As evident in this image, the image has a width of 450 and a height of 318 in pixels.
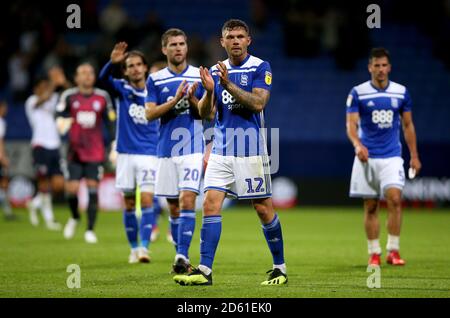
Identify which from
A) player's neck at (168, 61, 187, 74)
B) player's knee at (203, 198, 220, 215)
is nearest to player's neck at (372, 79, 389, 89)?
player's neck at (168, 61, 187, 74)

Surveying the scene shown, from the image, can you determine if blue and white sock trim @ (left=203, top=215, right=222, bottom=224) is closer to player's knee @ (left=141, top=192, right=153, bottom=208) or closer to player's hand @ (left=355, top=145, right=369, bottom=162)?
player's hand @ (left=355, top=145, right=369, bottom=162)

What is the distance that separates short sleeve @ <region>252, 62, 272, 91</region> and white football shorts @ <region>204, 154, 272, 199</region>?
2.25ft

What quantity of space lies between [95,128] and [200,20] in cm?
1275

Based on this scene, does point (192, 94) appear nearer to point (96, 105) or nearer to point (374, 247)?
point (374, 247)

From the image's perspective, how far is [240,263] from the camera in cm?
1059

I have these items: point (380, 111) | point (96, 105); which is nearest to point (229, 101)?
point (380, 111)

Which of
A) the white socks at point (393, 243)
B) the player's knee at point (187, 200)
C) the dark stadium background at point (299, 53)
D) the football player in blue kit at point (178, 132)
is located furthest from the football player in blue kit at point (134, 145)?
the dark stadium background at point (299, 53)

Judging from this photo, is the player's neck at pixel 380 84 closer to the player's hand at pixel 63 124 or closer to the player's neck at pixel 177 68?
the player's neck at pixel 177 68

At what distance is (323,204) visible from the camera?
71.2 ft

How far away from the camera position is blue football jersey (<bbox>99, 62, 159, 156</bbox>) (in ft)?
37.1

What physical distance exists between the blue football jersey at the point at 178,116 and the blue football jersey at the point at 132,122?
163cm

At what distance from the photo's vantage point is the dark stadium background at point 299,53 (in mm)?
21531
